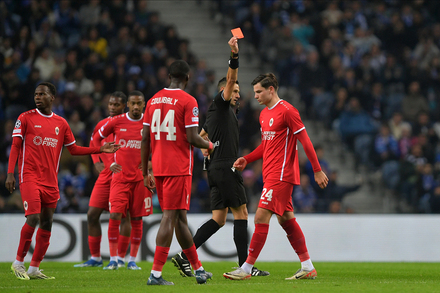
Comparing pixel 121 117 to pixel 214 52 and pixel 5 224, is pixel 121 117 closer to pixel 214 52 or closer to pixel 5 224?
pixel 5 224

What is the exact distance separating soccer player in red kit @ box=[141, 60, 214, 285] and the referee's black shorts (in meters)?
1.14

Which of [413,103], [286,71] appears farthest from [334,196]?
[286,71]

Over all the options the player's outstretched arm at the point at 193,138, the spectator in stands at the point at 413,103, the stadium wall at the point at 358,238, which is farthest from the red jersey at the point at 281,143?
the spectator in stands at the point at 413,103

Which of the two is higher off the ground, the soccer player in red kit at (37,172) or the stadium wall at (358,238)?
the soccer player in red kit at (37,172)

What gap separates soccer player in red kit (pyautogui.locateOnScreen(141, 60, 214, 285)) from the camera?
5.93 m

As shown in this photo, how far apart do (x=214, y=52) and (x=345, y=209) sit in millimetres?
7528

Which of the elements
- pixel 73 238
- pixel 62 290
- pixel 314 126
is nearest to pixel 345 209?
pixel 314 126

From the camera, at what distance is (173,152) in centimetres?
598

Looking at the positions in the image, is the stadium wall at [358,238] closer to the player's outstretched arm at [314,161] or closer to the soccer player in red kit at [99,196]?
the soccer player in red kit at [99,196]

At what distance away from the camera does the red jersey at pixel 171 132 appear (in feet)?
19.6

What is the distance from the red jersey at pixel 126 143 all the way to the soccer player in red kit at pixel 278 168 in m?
2.32

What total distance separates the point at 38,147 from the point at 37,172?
31cm

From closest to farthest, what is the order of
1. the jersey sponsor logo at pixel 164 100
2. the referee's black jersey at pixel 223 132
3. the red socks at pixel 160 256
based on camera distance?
the red socks at pixel 160 256 → the jersey sponsor logo at pixel 164 100 → the referee's black jersey at pixel 223 132

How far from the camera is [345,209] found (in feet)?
42.8
